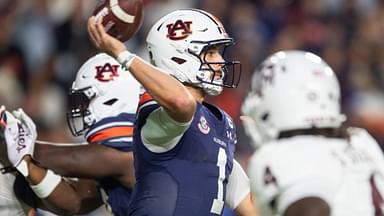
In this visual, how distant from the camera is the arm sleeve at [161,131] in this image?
5180 mm

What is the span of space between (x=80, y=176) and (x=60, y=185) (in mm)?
131

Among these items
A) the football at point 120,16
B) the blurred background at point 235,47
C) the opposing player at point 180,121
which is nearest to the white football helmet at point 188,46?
the opposing player at point 180,121

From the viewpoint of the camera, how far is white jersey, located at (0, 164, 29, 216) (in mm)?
6000

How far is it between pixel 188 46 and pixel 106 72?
856 mm

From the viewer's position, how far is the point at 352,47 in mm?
11758

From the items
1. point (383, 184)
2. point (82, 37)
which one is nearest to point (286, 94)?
point (383, 184)

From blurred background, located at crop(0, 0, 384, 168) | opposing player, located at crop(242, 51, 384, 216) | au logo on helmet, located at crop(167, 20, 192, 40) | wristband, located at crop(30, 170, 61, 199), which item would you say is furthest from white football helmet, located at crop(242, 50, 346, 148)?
blurred background, located at crop(0, 0, 384, 168)

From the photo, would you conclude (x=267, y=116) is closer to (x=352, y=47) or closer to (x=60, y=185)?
(x=60, y=185)

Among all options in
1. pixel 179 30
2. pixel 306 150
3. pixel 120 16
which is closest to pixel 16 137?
pixel 120 16

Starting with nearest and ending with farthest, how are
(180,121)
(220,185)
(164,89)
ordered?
(164,89) → (180,121) → (220,185)

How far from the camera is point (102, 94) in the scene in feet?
20.5

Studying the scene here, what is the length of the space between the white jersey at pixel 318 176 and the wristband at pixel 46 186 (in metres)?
1.63

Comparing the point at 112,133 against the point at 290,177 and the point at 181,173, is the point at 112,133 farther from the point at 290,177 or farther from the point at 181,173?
the point at 290,177

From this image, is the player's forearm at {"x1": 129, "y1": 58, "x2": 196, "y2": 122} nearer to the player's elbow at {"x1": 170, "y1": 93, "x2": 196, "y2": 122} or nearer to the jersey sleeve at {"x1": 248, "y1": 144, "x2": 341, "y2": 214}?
the player's elbow at {"x1": 170, "y1": 93, "x2": 196, "y2": 122}
